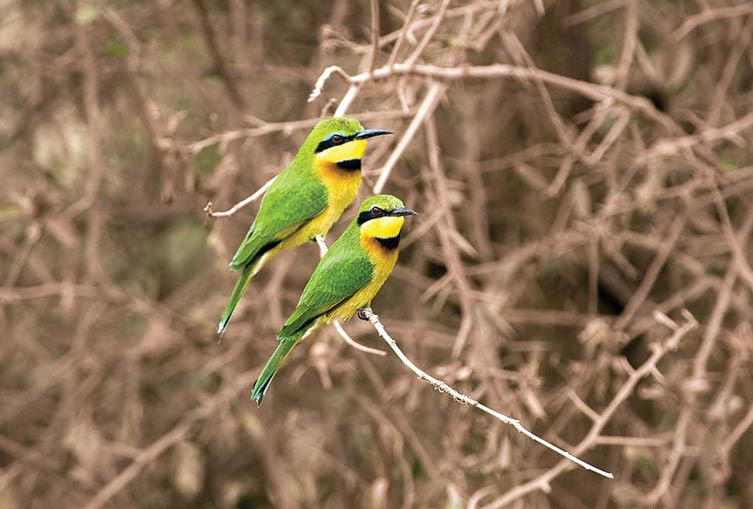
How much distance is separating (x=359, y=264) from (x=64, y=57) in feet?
10.0

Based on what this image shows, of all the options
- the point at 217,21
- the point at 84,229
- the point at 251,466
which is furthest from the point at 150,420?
the point at 217,21

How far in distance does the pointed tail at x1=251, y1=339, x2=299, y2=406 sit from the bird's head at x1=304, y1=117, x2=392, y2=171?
0.47 metres

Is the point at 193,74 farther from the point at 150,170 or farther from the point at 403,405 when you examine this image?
the point at 403,405

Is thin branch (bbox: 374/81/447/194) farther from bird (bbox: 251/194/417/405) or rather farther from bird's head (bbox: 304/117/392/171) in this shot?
bird (bbox: 251/194/417/405)

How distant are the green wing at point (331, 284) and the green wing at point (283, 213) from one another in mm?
199

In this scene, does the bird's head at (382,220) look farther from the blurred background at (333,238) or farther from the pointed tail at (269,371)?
the blurred background at (333,238)

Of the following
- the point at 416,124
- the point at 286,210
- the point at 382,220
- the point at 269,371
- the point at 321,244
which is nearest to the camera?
the point at 269,371

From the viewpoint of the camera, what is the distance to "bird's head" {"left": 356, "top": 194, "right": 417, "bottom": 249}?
260 centimetres

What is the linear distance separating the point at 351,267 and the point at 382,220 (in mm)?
141

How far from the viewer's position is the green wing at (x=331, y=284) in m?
2.60

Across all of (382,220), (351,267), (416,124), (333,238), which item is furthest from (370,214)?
(333,238)

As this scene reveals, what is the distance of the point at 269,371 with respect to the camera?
2504 millimetres

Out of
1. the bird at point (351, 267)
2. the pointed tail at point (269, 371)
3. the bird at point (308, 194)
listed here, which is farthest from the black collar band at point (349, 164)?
the pointed tail at point (269, 371)

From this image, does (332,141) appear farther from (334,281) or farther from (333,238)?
(333,238)
